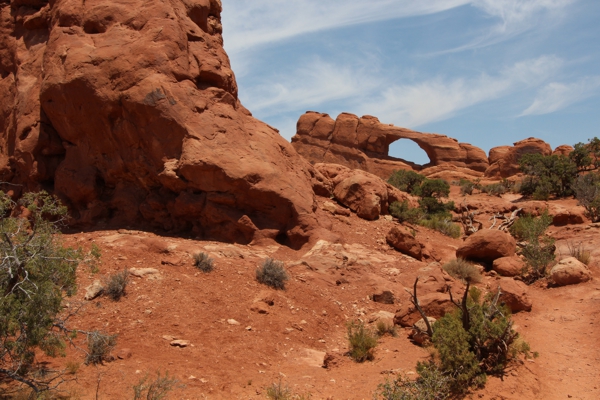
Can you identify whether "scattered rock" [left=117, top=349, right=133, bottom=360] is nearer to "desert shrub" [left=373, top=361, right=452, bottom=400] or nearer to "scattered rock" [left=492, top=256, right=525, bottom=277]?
"desert shrub" [left=373, top=361, right=452, bottom=400]

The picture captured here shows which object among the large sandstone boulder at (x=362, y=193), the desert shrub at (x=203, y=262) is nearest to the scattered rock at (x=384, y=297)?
the desert shrub at (x=203, y=262)

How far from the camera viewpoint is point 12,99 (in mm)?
11203

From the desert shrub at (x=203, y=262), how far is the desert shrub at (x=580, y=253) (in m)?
7.78

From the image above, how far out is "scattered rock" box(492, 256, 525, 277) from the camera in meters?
10.6

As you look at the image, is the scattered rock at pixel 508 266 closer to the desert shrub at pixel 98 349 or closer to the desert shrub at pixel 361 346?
the desert shrub at pixel 361 346

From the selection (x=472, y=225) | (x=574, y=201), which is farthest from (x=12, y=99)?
(x=574, y=201)

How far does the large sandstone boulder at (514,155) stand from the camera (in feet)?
127

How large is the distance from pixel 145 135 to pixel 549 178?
18.6 meters

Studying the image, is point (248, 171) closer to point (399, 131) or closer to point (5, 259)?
point (5, 259)

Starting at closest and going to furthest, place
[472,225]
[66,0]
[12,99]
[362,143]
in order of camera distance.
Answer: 1. [66,0]
2. [12,99]
3. [472,225]
4. [362,143]

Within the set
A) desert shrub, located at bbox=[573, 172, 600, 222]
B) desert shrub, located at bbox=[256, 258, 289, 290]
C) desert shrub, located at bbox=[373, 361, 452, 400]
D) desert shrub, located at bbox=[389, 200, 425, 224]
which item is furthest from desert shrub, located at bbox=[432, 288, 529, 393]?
desert shrub, located at bbox=[573, 172, 600, 222]

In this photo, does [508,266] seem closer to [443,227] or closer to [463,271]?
[463,271]

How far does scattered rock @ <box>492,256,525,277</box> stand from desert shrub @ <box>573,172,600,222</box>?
5.16 metres

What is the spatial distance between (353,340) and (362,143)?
120 feet
